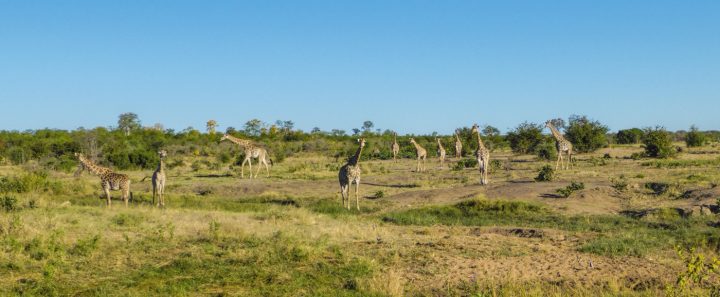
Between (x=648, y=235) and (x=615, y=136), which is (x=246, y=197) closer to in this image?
(x=648, y=235)

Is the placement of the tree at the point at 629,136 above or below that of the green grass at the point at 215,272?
above

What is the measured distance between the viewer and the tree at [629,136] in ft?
190

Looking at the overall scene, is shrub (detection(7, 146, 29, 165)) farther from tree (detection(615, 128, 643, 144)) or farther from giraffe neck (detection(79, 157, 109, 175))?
tree (detection(615, 128, 643, 144))

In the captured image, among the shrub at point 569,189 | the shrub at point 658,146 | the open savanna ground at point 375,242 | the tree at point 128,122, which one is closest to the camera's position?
the open savanna ground at point 375,242

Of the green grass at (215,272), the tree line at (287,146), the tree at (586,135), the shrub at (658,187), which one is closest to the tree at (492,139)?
the tree line at (287,146)

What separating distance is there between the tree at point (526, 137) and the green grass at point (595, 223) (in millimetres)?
23626

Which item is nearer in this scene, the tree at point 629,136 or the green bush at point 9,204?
the green bush at point 9,204

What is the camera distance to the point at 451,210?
1884 centimetres

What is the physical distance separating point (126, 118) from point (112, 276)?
76985 millimetres

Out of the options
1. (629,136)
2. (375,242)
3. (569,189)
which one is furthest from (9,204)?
(629,136)

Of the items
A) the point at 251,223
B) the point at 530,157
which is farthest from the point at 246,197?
the point at 530,157

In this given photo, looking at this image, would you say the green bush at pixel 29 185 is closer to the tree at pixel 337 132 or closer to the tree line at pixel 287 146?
the tree line at pixel 287 146

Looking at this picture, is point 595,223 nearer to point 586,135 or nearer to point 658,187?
point 658,187

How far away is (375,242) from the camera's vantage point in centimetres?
1318
